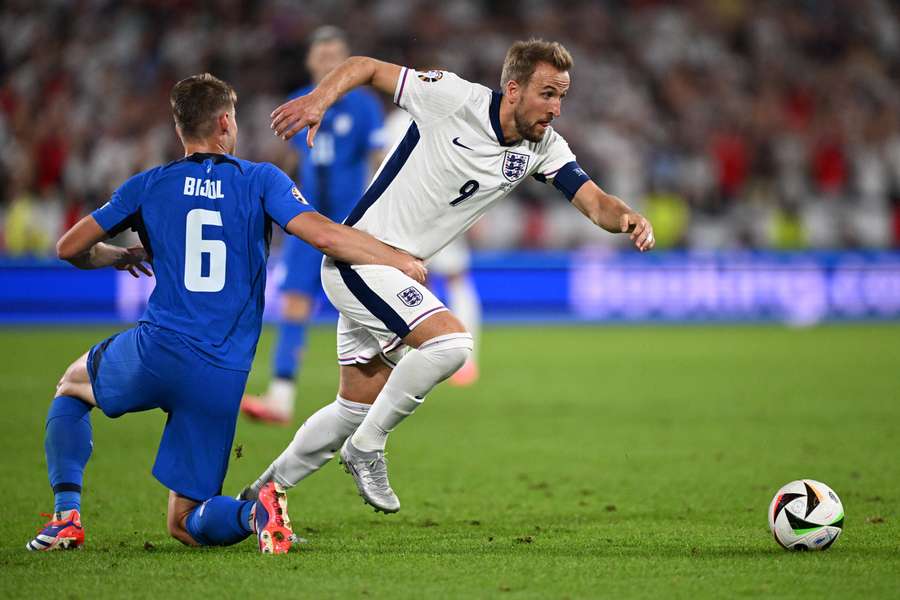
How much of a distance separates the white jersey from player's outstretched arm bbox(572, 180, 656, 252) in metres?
0.36

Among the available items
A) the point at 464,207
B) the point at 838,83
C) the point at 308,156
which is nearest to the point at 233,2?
the point at 838,83

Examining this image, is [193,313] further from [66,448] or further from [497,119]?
[497,119]

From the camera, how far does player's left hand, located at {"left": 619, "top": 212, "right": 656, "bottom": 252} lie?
5523mm

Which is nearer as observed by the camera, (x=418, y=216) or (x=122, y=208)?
(x=122, y=208)

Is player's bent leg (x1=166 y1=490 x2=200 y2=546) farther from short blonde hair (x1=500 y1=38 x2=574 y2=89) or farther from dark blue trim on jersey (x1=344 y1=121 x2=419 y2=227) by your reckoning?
short blonde hair (x1=500 y1=38 x2=574 y2=89)

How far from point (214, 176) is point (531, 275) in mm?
13444

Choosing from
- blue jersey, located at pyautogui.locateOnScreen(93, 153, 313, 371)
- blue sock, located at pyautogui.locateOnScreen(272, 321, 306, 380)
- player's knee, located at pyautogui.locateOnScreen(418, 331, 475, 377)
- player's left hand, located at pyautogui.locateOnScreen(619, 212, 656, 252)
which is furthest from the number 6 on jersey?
blue sock, located at pyautogui.locateOnScreen(272, 321, 306, 380)

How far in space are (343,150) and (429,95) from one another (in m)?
3.66

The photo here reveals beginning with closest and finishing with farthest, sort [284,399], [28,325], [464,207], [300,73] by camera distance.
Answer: [464,207]
[284,399]
[28,325]
[300,73]

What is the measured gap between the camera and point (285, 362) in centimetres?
893

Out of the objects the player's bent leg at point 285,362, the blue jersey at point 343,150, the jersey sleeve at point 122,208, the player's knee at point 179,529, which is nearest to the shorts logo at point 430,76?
the jersey sleeve at point 122,208

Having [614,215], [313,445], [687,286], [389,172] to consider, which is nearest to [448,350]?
[313,445]

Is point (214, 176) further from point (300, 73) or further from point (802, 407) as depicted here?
point (300, 73)

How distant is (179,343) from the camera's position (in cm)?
495
